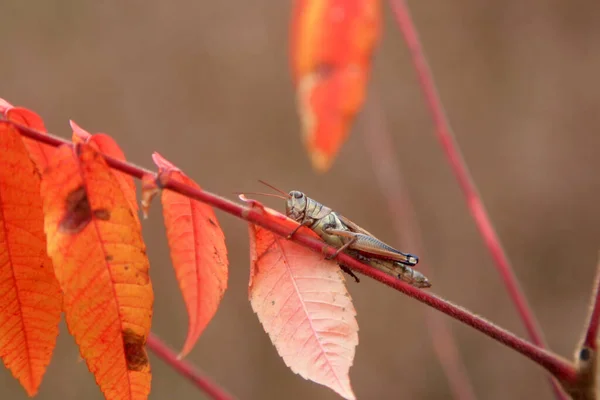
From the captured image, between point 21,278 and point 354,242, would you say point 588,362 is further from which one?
point 21,278

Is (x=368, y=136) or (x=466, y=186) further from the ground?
(x=368, y=136)

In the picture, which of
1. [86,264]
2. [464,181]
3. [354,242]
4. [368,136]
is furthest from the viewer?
[368,136]

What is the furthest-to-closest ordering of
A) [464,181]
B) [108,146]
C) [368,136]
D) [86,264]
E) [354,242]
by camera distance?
1. [368,136]
2. [464,181]
3. [354,242]
4. [108,146]
5. [86,264]

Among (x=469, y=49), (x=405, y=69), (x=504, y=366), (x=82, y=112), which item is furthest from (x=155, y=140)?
(x=504, y=366)

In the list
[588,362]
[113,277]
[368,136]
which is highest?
[368,136]

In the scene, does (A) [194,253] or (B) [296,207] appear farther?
(B) [296,207]

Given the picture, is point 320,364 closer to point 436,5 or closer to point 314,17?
point 314,17

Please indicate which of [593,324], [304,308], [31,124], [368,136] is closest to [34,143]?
[31,124]
